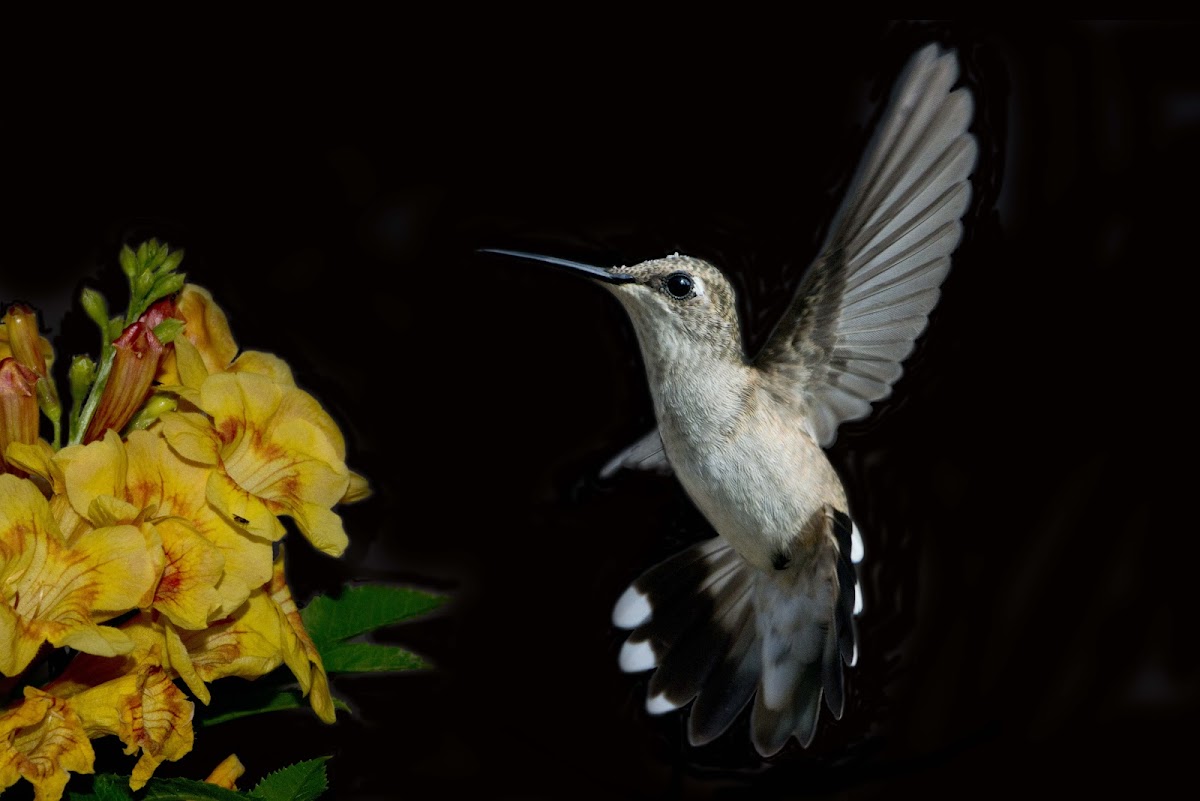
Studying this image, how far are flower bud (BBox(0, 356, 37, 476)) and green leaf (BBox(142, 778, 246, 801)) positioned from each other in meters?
0.24

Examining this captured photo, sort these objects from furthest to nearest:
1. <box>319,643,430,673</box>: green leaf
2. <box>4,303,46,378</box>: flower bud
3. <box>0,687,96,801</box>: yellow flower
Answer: <box>319,643,430,673</box>: green leaf < <box>4,303,46,378</box>: flower bud < <box>0,687,96,801</box>: yellow flower

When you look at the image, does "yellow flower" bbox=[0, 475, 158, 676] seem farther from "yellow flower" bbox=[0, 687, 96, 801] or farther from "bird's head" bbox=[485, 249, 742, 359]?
"bird's head" bbox=[485, 249, 742, 359]

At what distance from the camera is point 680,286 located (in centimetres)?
91

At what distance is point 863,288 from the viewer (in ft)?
3.29

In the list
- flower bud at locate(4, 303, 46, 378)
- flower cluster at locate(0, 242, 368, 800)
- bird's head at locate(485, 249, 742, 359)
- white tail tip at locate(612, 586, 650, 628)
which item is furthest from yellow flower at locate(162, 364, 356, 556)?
white tail tip at locate(612, 586, 650, 628)

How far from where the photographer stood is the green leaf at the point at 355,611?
A: 2.99 ft

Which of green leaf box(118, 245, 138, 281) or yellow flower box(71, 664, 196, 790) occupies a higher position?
green leaf box(118, 245, 138, 281)

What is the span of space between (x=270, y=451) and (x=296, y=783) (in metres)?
0.25

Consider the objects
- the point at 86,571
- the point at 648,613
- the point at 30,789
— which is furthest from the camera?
the point at 648,613

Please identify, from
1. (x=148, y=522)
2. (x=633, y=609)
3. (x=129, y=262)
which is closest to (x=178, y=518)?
(x=148, y=522)

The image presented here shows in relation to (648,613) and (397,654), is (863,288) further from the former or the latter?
(397,654)

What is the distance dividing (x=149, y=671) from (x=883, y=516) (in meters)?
0.77

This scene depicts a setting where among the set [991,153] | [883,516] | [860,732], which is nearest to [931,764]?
[860,732]

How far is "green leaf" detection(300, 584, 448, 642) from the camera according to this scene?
0.91 m
